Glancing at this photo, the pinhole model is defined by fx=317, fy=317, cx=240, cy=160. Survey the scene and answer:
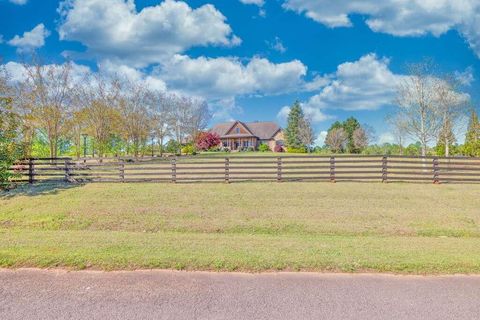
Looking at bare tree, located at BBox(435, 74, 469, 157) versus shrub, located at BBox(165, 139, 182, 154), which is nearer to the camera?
bare tree, located at BBox(435, 74, 469, 157)

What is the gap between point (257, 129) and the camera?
69562 millimetres

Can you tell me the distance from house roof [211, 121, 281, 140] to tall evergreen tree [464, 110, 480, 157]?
3940cm

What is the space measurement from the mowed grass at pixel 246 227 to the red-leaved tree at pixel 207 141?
46.7m

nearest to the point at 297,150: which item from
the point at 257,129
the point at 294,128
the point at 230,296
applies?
the point at 294,128

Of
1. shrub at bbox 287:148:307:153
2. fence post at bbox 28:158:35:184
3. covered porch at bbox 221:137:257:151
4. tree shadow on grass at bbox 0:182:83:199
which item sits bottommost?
tree shadow on grass at bbox 0:182:83:199

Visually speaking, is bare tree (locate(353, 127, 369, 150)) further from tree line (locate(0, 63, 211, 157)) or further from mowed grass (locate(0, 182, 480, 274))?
mowed grass (locate(0, 182, 480, 274))

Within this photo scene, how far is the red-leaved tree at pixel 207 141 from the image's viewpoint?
5974 centimetres

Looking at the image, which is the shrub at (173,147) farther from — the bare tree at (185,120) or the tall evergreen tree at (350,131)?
the tall evergreen tree at (350,131)

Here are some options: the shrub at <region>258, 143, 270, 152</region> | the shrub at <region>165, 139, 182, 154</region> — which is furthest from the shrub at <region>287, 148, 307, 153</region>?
the shrub at <region>165, 139, 182, 154</region>

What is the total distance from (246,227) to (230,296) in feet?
13.9

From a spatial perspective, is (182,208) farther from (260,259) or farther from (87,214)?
(260,259)

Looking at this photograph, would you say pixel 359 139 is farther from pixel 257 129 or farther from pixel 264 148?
pixel 257 129

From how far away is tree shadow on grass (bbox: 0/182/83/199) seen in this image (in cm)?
1199

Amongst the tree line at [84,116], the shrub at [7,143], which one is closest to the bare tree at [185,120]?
the tree line at [84,116]
